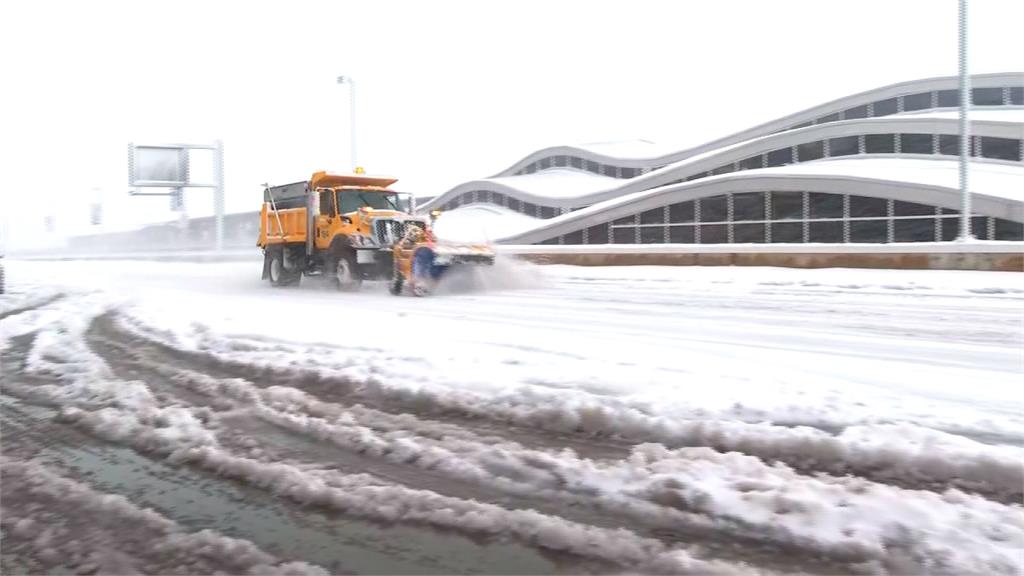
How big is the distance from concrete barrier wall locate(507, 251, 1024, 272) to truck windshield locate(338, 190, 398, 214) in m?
9.11

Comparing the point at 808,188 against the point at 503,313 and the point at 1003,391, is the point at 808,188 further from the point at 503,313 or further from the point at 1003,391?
the point at 1003,391

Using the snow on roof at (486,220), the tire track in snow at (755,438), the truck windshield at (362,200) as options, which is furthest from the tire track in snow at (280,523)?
the snow on roof at (486,220)

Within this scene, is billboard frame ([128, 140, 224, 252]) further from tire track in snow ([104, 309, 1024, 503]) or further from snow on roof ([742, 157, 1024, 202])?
tire track in snow ([104, 309, 1024, 503])

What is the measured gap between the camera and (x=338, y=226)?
1777 cm

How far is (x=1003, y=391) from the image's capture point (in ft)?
19.1

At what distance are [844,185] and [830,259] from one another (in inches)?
460

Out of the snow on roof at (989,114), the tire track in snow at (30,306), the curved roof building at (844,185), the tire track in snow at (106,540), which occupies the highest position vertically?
the snow on roof at (989,114)

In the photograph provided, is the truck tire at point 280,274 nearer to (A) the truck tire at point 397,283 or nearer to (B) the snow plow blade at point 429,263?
(A) the truck tire at point 397,283

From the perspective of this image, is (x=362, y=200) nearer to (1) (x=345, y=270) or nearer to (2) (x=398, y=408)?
(1) (x=345, y=270)

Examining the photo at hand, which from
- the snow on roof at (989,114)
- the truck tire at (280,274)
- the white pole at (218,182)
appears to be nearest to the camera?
the truck tire at (280,274)

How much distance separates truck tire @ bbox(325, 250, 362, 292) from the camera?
57.4ft

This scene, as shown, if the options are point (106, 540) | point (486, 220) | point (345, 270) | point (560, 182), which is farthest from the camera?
point (560, 182)

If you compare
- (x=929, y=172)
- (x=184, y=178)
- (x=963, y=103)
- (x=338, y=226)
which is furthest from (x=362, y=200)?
(x=184, y=178)

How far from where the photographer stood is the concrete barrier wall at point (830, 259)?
17.0 m
